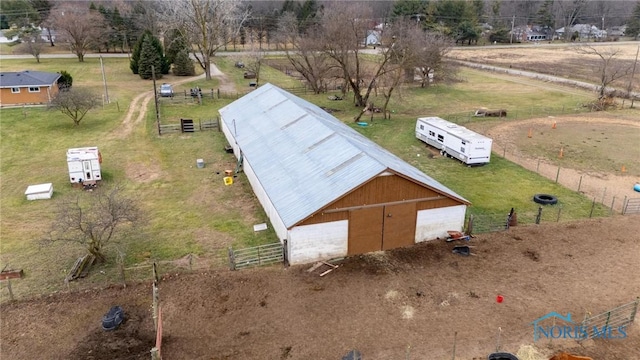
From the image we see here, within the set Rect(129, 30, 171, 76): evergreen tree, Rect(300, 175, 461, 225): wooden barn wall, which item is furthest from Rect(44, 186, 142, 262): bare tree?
Rect(129, 30, 171, 76): evergreen tree

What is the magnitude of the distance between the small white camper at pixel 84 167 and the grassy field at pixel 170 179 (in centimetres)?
117

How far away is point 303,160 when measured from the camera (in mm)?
26688

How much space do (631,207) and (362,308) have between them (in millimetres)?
21162


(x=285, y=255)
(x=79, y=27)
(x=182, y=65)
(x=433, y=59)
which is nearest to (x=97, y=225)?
(x=285, y=255)

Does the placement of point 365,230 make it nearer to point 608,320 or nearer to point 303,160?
point 303,160

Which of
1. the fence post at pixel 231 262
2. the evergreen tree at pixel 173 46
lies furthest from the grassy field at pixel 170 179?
the evergreen tree at pixel 173 46

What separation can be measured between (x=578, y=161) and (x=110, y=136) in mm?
41931

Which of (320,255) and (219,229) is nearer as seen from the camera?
(320,255)

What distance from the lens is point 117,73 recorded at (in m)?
74.2

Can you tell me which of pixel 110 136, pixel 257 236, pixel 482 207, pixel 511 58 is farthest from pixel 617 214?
pixel 511 58

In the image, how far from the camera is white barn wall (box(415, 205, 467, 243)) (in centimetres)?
2353

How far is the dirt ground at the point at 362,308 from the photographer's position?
16.6 metres

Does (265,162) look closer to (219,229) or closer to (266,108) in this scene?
(219,229)

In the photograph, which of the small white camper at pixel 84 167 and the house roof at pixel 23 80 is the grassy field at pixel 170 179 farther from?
the house roof at pixel 23 80
